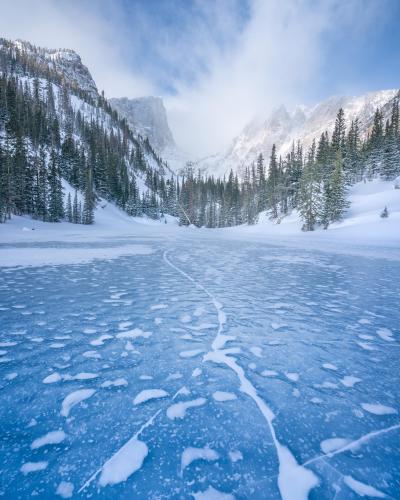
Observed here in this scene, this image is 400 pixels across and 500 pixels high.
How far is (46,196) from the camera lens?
5256 cm

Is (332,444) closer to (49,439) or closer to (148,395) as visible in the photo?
(148,395)

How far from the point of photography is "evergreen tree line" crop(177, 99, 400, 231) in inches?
1721

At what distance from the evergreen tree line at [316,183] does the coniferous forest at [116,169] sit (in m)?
0.20

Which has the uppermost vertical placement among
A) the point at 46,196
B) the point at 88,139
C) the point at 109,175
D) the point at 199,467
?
the point at 88,139

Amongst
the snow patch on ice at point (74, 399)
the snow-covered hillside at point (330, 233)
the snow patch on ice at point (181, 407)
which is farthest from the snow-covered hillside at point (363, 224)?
the snow patch on ice at point (74, 399)

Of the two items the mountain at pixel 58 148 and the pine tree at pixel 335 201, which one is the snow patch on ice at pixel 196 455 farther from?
the pine tree at pixel 335 201

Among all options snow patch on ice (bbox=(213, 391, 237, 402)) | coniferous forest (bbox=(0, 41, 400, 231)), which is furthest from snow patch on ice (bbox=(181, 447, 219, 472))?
coniferous forest (bbox=(0, 41, 400, 231))

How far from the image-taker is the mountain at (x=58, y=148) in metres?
50.2

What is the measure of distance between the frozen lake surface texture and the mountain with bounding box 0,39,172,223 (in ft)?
139

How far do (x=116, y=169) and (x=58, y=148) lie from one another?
18597mm

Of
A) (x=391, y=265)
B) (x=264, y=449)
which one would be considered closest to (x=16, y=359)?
(x=264, y=449)

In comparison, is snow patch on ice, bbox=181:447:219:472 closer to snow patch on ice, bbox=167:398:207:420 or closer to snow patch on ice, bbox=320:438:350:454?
snow patch on ice, bbox=167:398:207:420

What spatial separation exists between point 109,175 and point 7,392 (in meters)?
91.0

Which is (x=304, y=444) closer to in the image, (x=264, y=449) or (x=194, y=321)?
(x=264, y=449)
